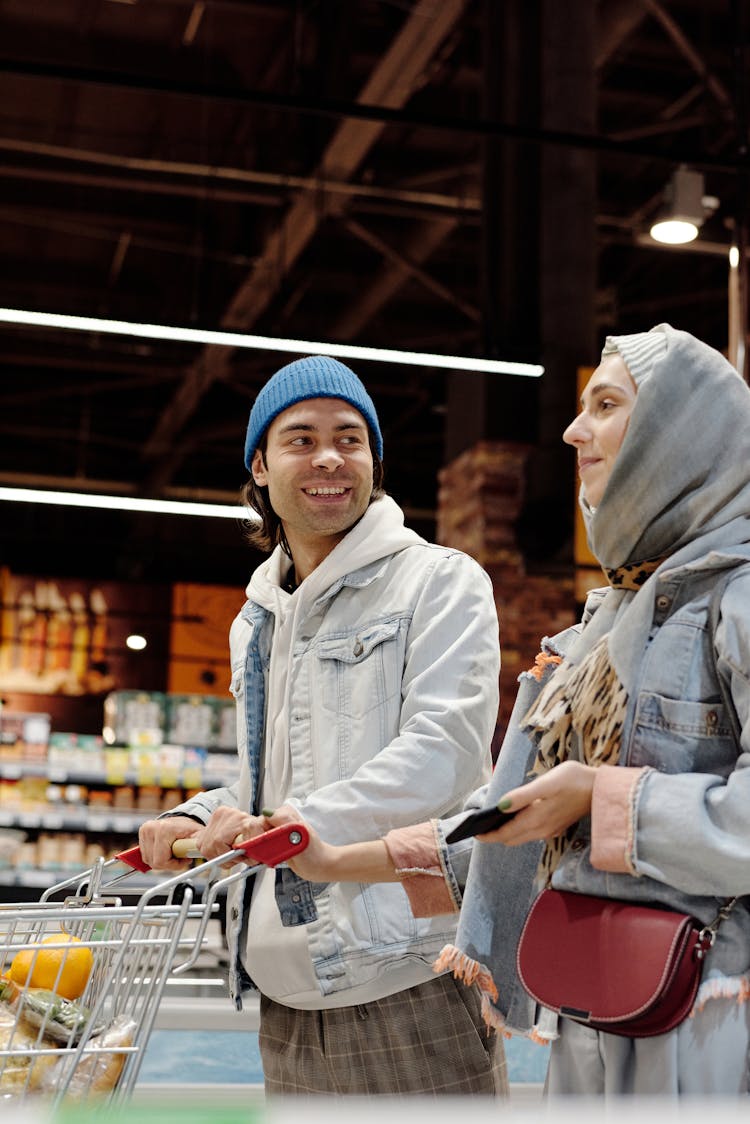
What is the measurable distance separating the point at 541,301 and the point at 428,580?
19.2 ft

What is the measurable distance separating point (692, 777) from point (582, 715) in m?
0.19

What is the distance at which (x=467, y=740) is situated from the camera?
→ 6.40ft

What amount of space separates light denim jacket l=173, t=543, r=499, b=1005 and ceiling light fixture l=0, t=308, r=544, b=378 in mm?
4581

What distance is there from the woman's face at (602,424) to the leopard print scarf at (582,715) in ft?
0.37

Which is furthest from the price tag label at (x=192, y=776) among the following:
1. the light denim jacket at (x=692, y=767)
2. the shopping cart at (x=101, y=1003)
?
the light denim jacket at (x=692, y=767)

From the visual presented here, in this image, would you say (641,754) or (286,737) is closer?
(641,754)

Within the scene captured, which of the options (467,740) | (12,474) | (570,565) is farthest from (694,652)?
(12,474)

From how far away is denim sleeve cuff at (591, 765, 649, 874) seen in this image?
4.42 feet

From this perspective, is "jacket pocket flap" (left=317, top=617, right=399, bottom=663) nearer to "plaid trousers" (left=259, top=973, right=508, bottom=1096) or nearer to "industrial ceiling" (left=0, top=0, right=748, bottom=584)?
"plaid trousers" (left=259, top=973, right=508, bottom=1096)

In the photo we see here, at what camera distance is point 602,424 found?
1570mm

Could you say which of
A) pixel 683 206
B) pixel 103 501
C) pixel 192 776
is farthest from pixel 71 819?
pixel 683 206

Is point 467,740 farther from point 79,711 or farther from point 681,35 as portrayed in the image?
point 79,711

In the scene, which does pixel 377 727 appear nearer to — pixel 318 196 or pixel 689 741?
pixel 689 741

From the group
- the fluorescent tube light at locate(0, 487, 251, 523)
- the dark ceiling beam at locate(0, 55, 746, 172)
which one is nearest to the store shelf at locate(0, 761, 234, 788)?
the fluorescent tube light at locate(0, 487, 251, 523)
